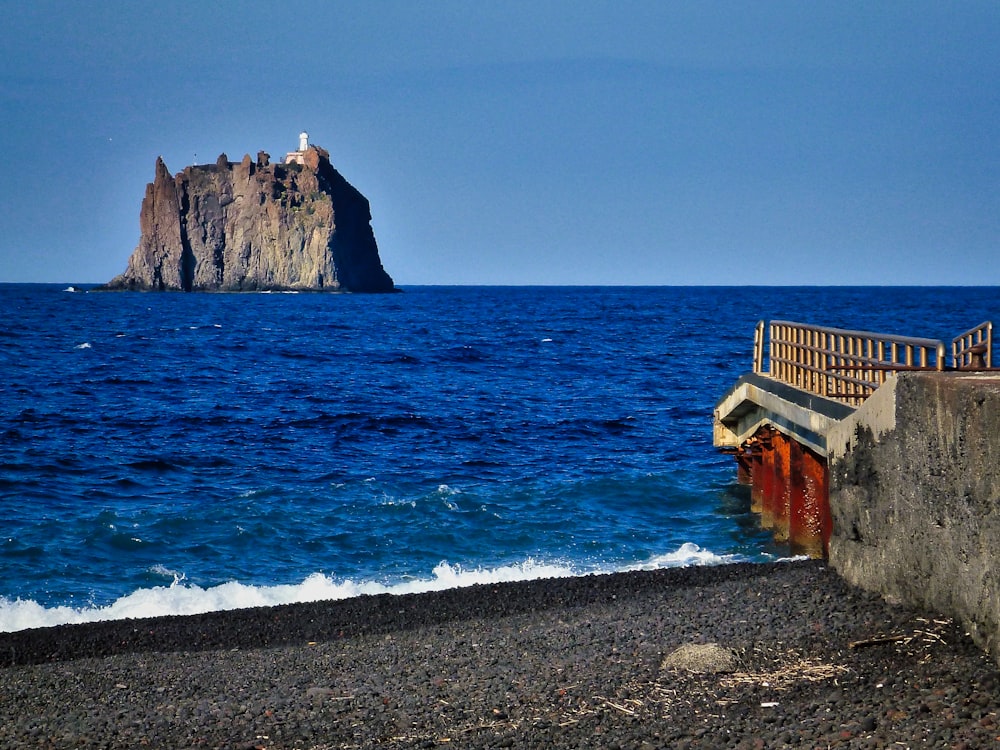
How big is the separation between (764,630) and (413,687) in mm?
3207

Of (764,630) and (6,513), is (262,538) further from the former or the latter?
(764,630)

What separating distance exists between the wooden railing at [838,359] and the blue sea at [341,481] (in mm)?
2857

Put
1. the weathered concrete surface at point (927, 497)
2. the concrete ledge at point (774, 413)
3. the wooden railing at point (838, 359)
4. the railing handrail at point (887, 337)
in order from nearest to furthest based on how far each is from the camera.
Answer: the weathered concrete surface at point (927, 497)
the railing handrail at point (887, 337)
the wooden railing at point (838, 359)
the concrete ledge at point (774, 413)

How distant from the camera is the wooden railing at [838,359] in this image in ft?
45.4

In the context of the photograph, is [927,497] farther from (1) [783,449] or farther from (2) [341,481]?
(2) [341,481]

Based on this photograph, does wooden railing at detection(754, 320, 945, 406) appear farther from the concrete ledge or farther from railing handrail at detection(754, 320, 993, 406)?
the concrete ledge

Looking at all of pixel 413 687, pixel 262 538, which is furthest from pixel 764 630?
pixel 262 538

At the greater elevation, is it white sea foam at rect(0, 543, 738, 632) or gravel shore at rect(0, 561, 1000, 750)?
gravel shore at rect(0, 561, 1000, 750)

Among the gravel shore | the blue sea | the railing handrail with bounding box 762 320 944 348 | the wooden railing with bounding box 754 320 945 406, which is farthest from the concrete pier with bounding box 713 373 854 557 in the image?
the gravel shore

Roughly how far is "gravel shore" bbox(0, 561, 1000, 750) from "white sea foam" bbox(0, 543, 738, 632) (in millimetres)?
2301

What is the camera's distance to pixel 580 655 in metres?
10.5

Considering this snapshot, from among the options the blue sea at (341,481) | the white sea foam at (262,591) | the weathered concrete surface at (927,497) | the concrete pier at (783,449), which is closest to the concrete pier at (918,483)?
the weathered concrete surface at (927,497)

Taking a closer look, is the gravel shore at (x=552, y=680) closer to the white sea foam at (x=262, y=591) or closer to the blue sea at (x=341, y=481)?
the white sea foam at (x=262, y=591)

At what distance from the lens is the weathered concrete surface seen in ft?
28.9
